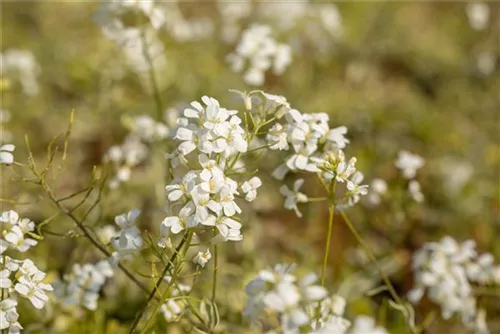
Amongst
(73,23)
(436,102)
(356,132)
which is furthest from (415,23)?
(73,23)

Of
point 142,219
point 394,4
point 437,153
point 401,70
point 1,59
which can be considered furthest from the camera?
point 394,4

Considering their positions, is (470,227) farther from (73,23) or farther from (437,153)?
(73,23)

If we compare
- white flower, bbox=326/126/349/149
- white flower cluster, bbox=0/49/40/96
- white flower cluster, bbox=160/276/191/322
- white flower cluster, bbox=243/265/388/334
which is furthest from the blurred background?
white flower cluster, bbox=243/265/388/334

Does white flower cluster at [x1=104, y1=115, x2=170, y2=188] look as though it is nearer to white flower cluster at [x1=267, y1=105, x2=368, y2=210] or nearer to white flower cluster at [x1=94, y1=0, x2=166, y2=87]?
white flower cluster at [x1=94, y1=0, x2=166, y2=87]

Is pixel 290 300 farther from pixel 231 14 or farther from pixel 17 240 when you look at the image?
pixel 231 14

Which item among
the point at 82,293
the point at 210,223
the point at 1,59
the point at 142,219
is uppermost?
the point at 210,223

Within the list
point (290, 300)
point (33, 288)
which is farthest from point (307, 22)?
point (290, 300)

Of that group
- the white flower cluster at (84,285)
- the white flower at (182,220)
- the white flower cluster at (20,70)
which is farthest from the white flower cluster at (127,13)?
the white flower at (182,220)
